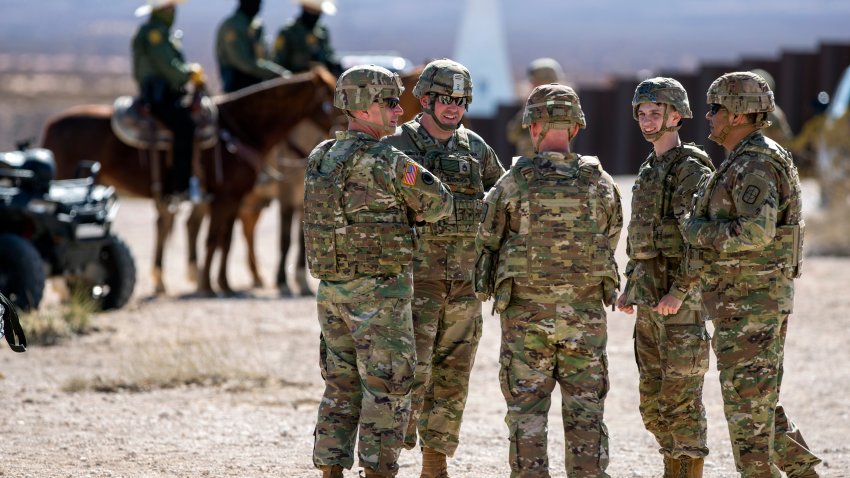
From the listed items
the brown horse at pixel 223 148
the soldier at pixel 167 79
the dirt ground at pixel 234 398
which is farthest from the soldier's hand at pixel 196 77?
the dirt ground at pixel 234 398

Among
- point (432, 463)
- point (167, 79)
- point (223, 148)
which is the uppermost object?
point (167, 79)

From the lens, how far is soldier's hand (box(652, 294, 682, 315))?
6176 mm

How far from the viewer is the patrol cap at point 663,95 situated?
6.26 m

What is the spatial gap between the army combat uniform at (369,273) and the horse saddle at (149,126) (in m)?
7.59

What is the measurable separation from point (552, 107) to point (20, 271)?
6372 millimetres

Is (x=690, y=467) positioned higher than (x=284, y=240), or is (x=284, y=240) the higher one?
(x=284, y=240)

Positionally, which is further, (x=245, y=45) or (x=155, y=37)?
(x=245, y=45)

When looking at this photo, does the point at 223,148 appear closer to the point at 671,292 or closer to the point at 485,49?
the point at 671,292

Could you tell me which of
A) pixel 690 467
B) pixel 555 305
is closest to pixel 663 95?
pixel 555 305

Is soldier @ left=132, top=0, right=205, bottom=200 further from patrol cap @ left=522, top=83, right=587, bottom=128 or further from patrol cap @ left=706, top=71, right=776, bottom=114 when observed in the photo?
patrol cap @ left=706, top=71, right=776, bottom=114

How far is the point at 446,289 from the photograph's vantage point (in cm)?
654

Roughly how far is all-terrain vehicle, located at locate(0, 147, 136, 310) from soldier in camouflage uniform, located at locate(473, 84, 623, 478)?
6.14 m

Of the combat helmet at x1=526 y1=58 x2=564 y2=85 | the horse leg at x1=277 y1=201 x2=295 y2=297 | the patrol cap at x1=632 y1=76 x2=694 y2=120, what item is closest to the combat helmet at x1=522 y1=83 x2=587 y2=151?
the patrol cap at x1=632 y1=76 x2=694 y2=120

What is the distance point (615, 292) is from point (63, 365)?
5.53 meters
